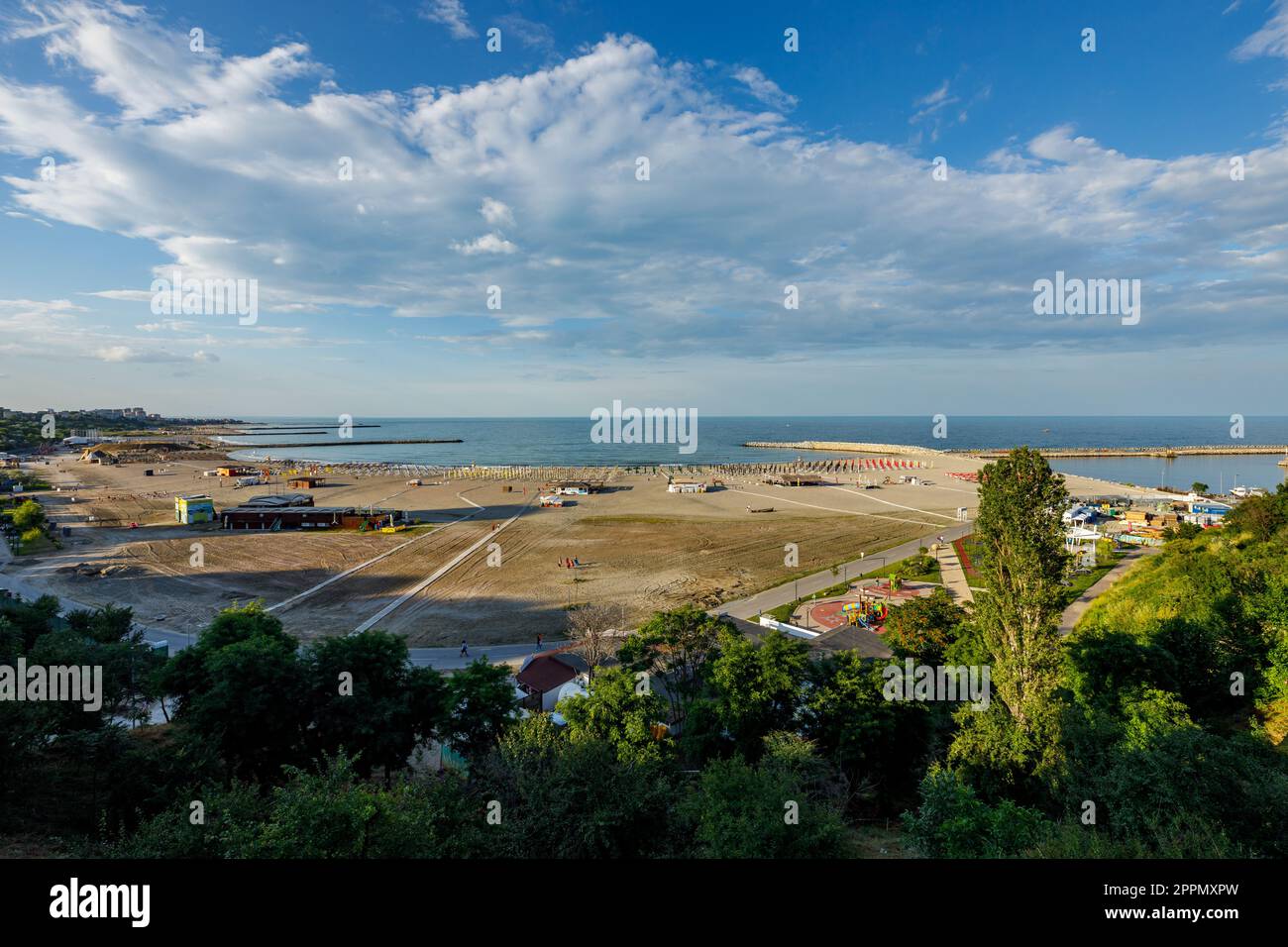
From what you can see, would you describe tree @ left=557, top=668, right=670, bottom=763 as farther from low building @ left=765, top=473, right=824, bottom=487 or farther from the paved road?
low building @ left=765, top=473, right=824, bottom=487

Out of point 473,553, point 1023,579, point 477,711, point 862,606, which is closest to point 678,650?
point 477,711

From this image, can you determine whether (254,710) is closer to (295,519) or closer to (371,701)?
(371,701)

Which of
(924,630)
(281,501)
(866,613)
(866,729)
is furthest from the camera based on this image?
(281,501)

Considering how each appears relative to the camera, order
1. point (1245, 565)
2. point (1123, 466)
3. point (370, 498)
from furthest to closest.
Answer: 1. point (1123, 466)
2. point (370, 498)
3. point (1245, 565)

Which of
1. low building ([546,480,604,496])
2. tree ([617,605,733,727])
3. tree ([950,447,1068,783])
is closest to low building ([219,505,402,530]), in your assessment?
low building ([546,480,604,496])
